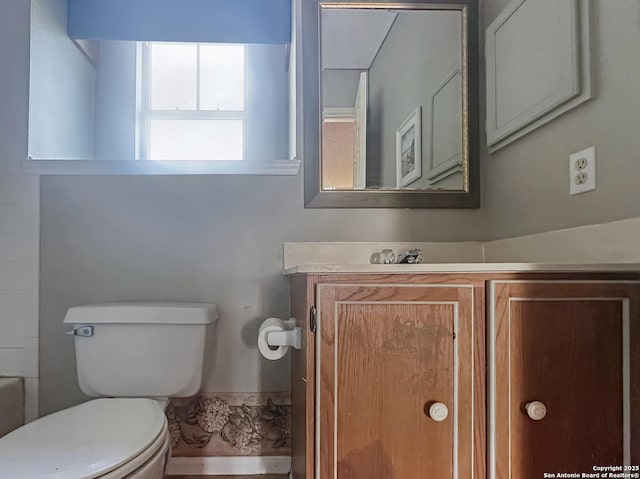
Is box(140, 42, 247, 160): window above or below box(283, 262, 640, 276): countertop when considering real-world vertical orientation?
above

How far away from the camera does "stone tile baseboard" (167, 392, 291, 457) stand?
155 cm

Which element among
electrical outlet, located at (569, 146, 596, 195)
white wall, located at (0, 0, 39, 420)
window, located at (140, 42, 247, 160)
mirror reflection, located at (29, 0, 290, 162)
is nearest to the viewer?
electrical outlet, located at (569, 146, 596, 195)

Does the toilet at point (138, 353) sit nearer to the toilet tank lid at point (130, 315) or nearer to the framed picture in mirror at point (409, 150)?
the toilet tank lid at point (130, 315)

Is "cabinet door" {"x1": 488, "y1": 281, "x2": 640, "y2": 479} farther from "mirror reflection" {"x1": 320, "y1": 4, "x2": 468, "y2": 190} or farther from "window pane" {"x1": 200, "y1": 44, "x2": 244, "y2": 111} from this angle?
"window pane" {"x1": 200, "y1": 44, "x2": 244, "y2": 111}

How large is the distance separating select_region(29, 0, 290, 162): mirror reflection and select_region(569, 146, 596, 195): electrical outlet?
56.0 inches

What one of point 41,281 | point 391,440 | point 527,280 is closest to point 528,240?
point 527,280

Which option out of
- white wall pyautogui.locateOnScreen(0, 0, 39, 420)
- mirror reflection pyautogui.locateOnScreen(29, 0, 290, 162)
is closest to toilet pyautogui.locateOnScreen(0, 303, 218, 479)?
white wall pyautogui.locateOnScreen(0, 0, 39, 420)

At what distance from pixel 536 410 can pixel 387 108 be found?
111 centimetres

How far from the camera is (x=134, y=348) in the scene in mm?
1334

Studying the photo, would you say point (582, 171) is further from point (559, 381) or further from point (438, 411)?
point (438, 411)

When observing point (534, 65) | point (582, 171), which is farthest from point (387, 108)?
point (582, 171)

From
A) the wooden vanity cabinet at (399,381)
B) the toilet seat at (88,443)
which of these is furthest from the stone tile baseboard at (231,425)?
the wooden vanity cabinet at (399,381)

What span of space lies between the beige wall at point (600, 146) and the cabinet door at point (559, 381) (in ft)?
0.73

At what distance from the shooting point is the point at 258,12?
73.3 inches
